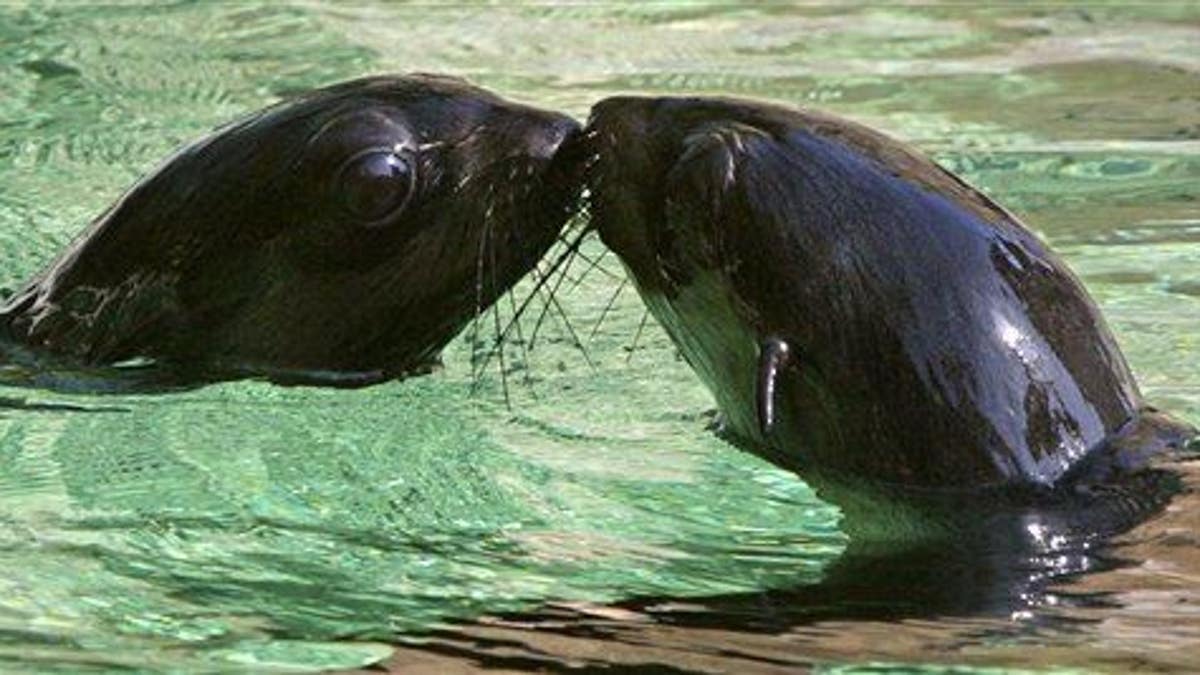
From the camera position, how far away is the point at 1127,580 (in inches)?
174

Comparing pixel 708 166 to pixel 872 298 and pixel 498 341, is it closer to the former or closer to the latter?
pixel 872 298

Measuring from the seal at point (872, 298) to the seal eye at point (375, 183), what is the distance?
23.3 inches

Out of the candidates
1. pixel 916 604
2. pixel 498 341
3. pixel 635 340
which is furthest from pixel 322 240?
pixel 916 604

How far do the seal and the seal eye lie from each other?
59cm

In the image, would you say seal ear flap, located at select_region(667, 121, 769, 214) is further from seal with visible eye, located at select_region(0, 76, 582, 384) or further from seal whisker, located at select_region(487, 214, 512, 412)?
seal whisker, located at select_region(487, 214, 512, 412)

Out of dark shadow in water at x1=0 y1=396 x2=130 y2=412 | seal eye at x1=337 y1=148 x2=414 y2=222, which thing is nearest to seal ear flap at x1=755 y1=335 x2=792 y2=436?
seal eye at x1=337 y1=148 x2=414 y2=222

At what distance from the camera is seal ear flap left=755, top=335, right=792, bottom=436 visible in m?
4.49

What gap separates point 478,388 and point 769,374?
4.21 feet

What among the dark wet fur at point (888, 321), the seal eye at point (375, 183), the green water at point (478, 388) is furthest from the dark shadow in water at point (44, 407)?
the dark wet fur at point (888, 321)

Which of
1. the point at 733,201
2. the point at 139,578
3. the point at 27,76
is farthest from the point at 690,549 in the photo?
the point at 27,76

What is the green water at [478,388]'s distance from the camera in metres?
4.42

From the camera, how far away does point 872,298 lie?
4.73 m

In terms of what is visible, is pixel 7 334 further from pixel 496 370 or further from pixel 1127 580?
pixel 1127 580

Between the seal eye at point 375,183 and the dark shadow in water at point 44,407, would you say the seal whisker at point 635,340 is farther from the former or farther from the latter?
the dark shadow in water at point 44,407
